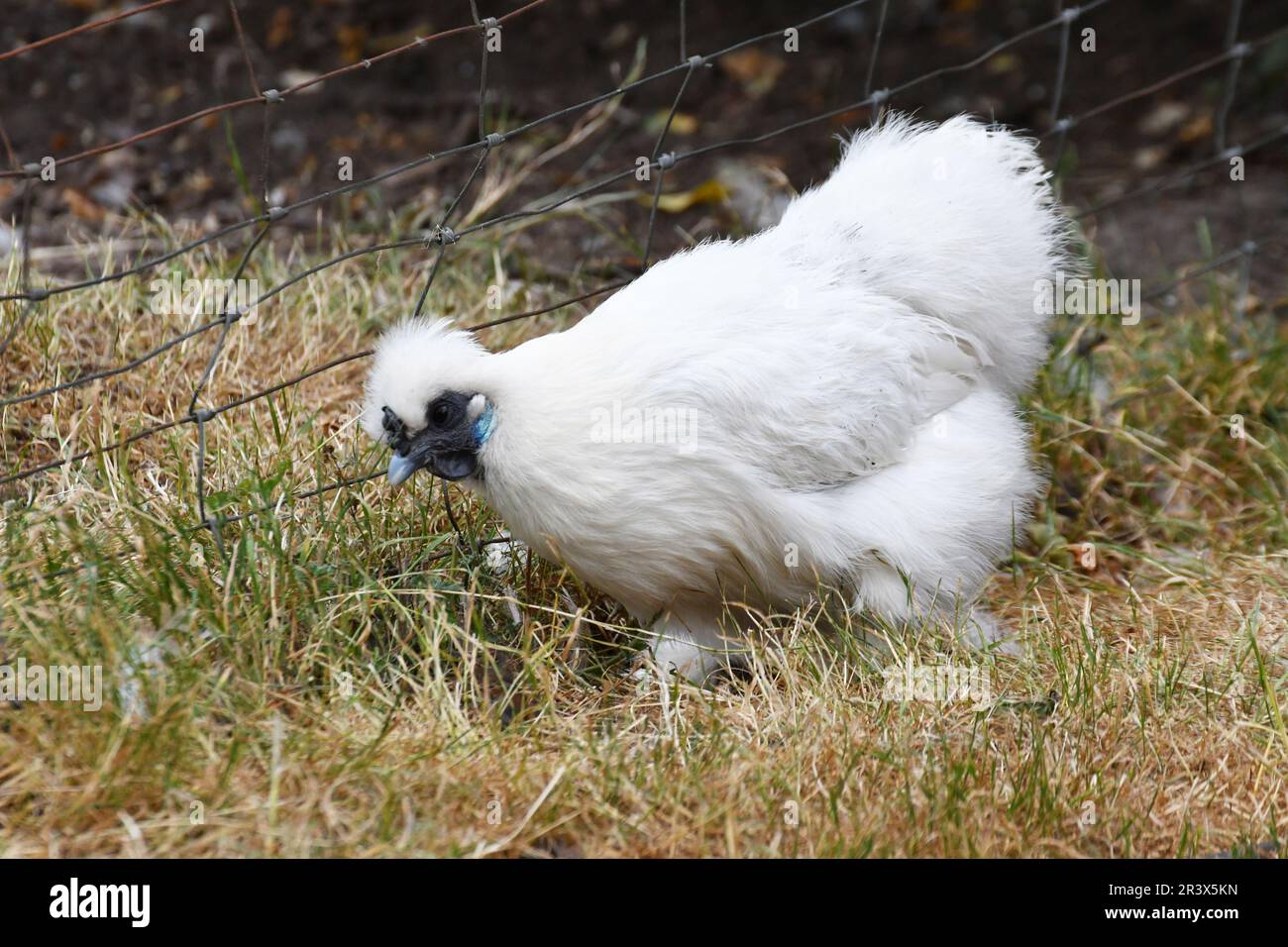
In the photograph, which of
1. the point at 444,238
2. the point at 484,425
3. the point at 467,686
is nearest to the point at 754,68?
the point at 444,238

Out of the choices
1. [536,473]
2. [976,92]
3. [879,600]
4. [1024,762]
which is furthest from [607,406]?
[976,92]

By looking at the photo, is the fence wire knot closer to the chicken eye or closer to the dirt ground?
the chicken eye

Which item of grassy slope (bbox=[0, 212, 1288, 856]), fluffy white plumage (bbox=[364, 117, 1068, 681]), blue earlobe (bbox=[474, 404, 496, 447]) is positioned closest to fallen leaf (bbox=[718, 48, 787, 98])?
fluffy white plumage (bbox=[364, 117, 1068, 681])

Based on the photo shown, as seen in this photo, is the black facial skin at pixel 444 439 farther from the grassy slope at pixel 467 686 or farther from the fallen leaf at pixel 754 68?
the fallen leaf at pixel 754 68

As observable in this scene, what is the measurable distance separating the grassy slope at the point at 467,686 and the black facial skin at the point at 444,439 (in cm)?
32

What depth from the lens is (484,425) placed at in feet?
10.6

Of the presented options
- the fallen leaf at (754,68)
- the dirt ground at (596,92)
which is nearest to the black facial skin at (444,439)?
the dirt ground at (596,92)

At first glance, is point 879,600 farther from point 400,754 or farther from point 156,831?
→ point 156,831

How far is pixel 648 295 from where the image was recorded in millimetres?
3455

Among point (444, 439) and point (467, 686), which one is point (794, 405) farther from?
point (467, 686)

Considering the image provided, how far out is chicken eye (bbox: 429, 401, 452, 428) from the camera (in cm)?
321

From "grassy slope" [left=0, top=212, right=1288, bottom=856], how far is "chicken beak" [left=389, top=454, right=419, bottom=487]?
11.5 inches

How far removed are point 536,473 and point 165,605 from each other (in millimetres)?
883

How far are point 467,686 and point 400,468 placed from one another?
552 millimetres
